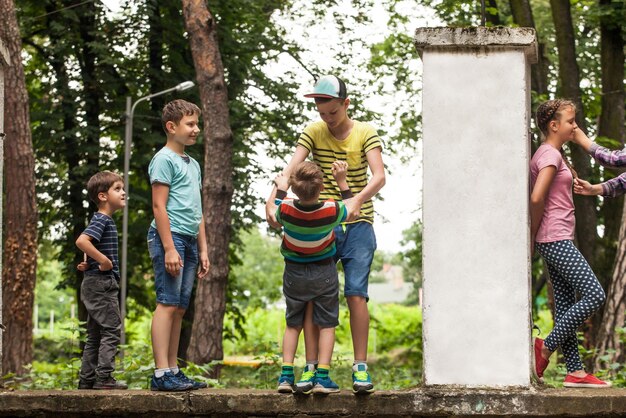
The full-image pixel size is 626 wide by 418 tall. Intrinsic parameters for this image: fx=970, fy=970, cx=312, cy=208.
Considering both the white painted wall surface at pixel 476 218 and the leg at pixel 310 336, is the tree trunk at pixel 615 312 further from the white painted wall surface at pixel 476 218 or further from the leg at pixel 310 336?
the leg at pixel 310 336

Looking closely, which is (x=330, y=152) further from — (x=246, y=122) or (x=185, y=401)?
(x=246, y=122)

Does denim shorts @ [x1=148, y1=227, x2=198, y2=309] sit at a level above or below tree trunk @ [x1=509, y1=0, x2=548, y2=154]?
below

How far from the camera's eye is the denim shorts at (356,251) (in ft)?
18.1

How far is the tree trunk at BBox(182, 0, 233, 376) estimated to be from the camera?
12047 mm

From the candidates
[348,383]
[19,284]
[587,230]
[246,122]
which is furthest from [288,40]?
[19,284]

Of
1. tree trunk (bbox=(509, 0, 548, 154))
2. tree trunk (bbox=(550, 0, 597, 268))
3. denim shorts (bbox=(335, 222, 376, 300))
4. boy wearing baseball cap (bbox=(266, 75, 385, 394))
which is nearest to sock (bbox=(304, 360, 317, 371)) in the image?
boy wearing baseball cap (bbox=(266, 75, 385, 394))

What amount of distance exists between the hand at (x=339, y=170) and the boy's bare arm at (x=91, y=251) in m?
1.74

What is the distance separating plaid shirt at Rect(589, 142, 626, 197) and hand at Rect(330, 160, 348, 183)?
5.17 feet

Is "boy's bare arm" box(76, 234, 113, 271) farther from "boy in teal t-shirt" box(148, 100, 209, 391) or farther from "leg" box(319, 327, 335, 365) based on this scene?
"leg" box(319, 327, 335, 365)

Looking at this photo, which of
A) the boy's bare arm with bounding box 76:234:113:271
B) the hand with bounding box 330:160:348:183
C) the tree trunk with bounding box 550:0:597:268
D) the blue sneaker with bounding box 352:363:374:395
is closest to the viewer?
the blue sneaker with bounding box 352:363:374:395

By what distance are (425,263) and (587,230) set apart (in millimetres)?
10863

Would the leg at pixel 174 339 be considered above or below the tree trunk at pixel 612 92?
below

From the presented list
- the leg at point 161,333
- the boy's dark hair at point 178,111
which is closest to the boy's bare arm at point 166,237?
the leg at point 161,333

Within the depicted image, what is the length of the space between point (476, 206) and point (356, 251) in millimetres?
725
